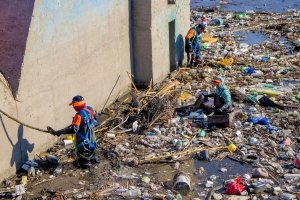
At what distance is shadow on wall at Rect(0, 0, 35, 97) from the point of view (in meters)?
7.99

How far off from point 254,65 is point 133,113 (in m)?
4.97

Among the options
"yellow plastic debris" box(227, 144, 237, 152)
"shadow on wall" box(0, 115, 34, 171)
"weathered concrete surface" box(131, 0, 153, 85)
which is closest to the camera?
"shadow on wall" box(0, 115, 34, 171)

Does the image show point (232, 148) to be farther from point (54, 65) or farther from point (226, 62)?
point (226, 62)

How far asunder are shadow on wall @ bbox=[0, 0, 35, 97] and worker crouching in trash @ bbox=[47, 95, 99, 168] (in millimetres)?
938

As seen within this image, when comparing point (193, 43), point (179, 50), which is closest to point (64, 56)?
point (179, 50)

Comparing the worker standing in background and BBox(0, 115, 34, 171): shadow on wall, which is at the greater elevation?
the worker standing in background

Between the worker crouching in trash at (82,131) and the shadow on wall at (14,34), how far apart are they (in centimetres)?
94

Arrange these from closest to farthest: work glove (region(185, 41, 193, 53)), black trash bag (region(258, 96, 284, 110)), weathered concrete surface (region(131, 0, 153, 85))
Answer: black trash bag (region(258, 96, 284, 110)), weathered concrete surface (region(131, 0, 153, 85)), work glove (region(185, 41, 193, 53))

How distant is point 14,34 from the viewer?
8070mm

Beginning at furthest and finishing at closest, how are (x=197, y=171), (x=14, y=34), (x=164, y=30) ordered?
(x=164, y=30), (x=197, y=171), (x=14, y=34)

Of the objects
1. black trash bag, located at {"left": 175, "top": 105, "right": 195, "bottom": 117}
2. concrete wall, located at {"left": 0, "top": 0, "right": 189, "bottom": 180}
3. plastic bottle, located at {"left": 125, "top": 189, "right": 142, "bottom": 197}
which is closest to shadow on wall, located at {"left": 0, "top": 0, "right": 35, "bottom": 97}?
concrete wall, located at {"left": 0, "top": 0, "right": 189, "bottom": 180}

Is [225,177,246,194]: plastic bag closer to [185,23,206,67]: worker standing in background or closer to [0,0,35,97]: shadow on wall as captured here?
[0,0,35,97]: shadow on wall

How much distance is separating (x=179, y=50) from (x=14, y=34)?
6564 millimetres

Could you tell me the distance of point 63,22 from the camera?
30.0ft
